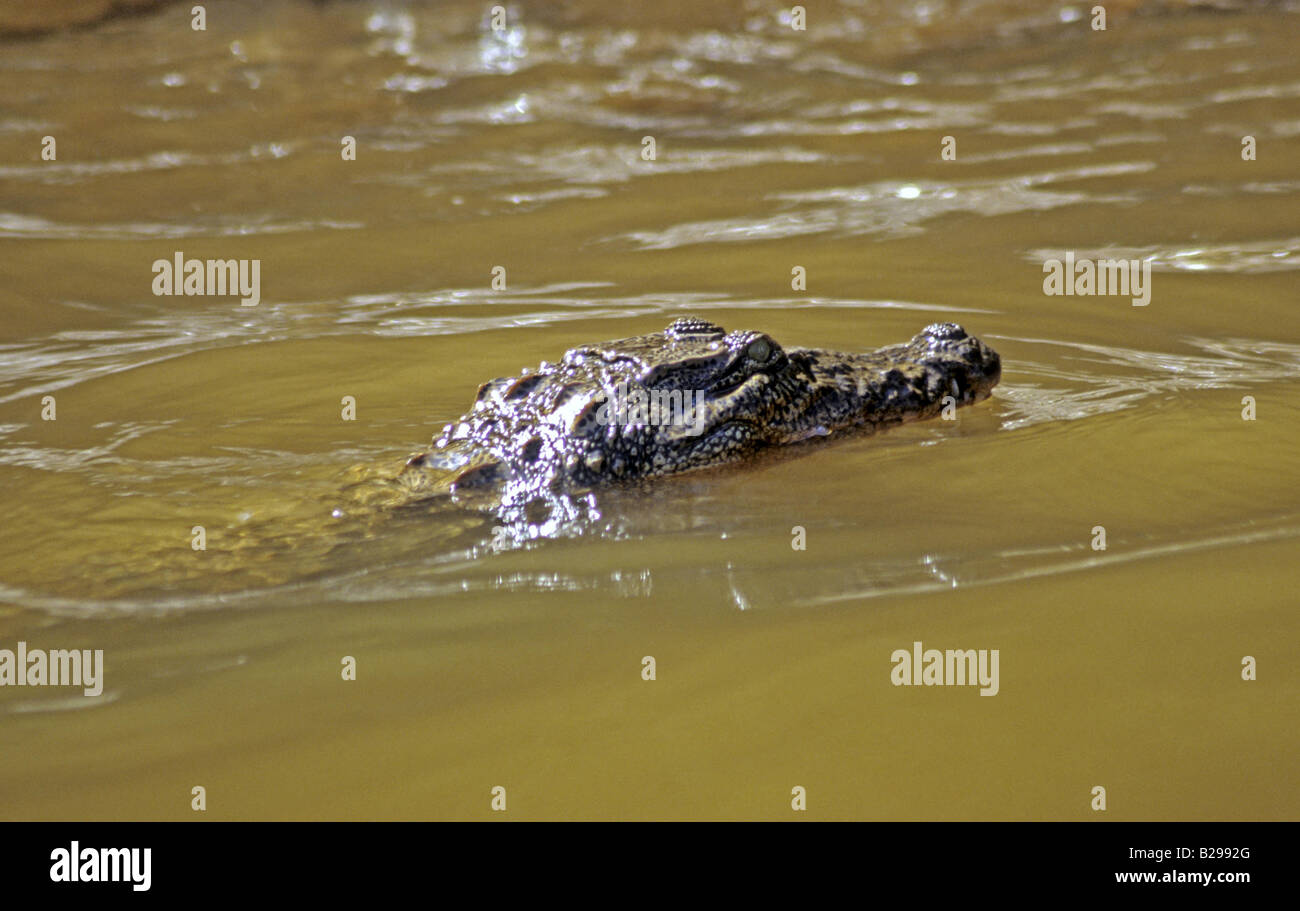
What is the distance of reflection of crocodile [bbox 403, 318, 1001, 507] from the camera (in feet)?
16.7

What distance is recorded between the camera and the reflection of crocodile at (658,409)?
5.08m

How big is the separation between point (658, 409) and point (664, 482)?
0.92ft

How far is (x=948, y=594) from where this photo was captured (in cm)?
395

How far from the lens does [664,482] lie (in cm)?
511

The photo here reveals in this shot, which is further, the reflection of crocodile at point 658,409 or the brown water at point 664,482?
the reflection of crocodile at point 658,409

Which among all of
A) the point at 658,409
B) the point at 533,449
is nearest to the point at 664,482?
the point at 658,409

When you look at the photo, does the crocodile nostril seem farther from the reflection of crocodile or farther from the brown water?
the brown water

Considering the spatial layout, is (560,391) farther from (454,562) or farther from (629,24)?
(629,24)

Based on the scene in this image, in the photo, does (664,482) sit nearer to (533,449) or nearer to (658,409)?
(658,409)

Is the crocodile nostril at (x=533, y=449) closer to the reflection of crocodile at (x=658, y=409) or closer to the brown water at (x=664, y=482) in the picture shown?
the reflection of crocodile at (x=658, y=409)

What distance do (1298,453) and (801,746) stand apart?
279 centimetres

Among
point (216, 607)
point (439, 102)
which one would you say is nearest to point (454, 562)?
point (216, 607)

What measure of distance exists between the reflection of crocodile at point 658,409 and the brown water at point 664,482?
153mm

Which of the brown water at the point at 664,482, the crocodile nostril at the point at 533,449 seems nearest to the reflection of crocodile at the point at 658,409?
the crocodile nostril at the point at 533,449
